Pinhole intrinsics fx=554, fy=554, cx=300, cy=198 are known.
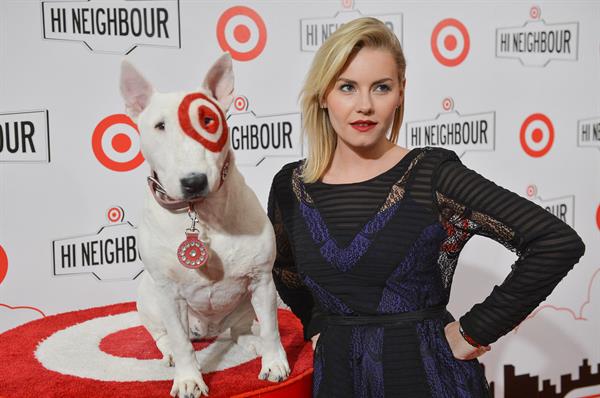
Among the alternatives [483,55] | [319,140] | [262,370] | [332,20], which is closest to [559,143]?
[483,55]

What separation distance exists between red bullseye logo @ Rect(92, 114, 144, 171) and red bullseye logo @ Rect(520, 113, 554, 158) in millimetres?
1660

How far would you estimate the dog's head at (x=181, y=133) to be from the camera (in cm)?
97

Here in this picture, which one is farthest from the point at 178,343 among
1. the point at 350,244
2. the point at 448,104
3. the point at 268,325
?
the point at 448,104

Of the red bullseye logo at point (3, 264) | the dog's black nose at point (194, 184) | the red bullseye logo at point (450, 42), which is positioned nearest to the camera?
the dog's black nose at point (194, 184)

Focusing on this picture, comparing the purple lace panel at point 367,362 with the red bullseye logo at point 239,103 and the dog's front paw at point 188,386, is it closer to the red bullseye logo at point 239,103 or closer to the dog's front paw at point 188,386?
the dog's front paw at point 188,386

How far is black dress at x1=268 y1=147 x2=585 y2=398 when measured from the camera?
108 cm

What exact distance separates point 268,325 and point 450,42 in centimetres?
160

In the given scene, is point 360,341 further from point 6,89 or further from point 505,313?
point 6,89

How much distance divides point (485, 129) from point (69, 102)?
1.68 m

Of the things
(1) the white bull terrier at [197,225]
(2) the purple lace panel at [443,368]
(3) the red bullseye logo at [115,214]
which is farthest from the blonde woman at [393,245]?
(3) the red bullseye logo at [115,214]

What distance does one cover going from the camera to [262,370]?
4.00 ft

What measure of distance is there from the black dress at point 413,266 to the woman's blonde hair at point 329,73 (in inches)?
4.3

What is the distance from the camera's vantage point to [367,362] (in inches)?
46.5

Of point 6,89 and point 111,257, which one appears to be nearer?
point 6,89
